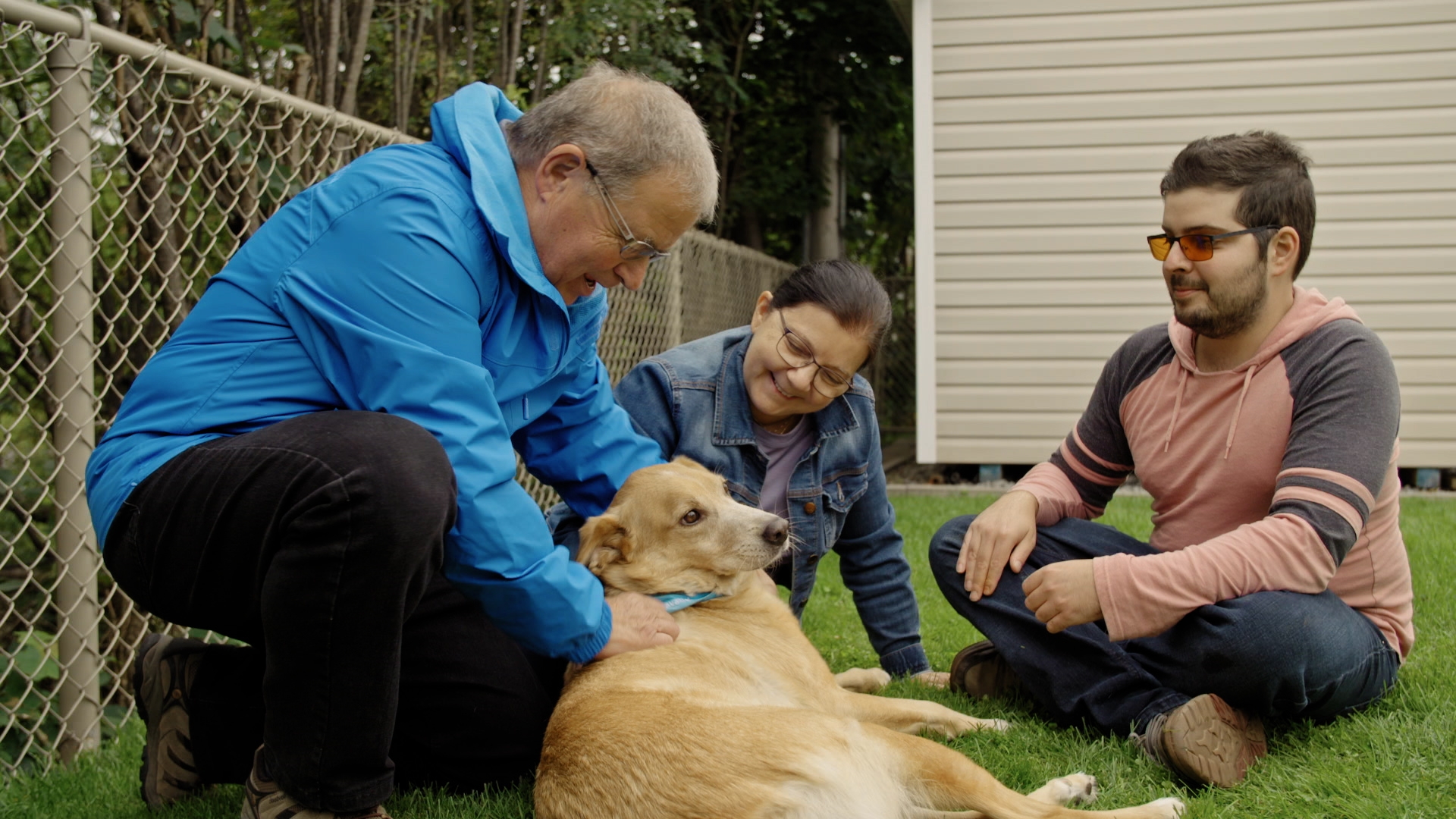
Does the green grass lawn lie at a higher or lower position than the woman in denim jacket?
lower

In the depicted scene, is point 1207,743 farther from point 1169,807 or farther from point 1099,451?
point 1099,451

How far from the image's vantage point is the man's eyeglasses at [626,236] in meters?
2.60

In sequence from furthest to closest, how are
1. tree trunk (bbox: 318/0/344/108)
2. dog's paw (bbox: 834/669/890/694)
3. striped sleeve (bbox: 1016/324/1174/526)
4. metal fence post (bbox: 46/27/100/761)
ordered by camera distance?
tree trunk (bbox: 318/0/344/108)
dog's paw (bbox: 834/669/890/694)
striped sleeve (bbox: 1016/324/1174/526)
metal fence post (bbox: 46/27/100/761)

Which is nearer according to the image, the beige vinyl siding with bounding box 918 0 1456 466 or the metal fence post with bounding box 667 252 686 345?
the metal fence post with bounding box 667 252 686 345

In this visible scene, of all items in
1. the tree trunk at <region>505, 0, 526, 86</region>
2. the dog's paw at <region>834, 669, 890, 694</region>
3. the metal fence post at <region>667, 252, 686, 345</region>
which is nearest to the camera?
the dog's paw at <region>834, 669, 890, 694</region>

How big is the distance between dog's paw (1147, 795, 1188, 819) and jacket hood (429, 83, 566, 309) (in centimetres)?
176

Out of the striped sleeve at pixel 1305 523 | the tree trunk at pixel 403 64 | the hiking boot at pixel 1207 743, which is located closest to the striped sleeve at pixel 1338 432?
the striped sleeve at pixel 1305 523

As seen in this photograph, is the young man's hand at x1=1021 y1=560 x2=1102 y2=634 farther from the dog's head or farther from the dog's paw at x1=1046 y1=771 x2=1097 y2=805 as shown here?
the dog's head

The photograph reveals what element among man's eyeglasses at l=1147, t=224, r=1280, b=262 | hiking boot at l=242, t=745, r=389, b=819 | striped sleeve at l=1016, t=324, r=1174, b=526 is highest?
man's eyeglasses at l=1147, t=224, r=1280, b=262

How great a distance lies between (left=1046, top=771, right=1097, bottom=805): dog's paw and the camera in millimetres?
2654

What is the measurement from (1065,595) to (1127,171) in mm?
6334

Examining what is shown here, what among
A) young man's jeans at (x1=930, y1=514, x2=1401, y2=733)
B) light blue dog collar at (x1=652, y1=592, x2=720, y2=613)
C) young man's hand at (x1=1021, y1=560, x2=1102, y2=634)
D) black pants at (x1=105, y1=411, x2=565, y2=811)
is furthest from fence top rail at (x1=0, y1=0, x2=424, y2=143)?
young man's hand at (x1=1021, y1=560, x2=1102, y2=634)

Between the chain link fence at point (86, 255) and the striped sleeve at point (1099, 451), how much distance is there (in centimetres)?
265

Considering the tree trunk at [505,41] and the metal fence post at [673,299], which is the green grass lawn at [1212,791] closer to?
the tree trunk at [505,41]
